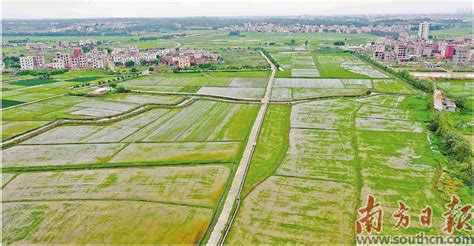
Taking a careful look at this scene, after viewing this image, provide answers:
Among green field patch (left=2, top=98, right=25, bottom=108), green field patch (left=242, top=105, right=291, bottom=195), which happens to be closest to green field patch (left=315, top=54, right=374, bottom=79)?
green field patch (left=242, top=105, right=291, bottom=195)

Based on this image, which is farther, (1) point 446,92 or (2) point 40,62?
(2) point 40,62

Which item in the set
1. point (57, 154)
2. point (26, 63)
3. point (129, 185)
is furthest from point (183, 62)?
point (129, 185)

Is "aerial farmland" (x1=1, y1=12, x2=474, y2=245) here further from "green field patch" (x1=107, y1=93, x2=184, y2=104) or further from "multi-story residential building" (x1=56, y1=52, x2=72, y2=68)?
"multi-story residential building" (x1=56, y1=52, x2=72, y2=68)

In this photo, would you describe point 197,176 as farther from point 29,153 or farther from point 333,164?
point 29,153

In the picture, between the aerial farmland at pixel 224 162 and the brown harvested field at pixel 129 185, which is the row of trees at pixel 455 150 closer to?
the aerial farmland at pixel 224 162

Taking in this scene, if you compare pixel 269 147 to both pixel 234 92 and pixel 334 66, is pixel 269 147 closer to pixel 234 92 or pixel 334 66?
pixel 234 92

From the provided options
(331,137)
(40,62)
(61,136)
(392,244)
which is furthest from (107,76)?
(392,244)

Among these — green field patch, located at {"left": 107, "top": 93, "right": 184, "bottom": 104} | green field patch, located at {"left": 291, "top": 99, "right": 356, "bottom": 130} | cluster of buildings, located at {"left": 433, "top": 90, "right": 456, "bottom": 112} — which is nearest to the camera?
green field patch, located at {"left": 291, "top": 99, "right": 356, "bottom": 130}

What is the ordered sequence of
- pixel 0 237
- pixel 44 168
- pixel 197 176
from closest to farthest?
pixel 0 237 → pixel 197 176 → pixel 44 168
